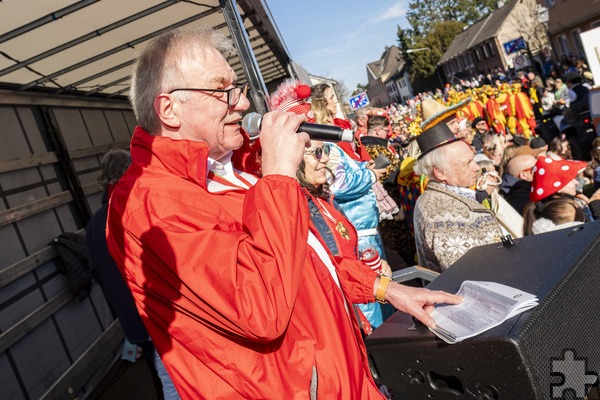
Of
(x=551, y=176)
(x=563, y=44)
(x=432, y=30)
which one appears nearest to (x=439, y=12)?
(x=432, y=30)

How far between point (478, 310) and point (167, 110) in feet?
3.59

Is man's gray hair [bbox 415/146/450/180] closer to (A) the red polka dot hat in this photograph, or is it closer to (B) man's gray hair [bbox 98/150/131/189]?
(A) the red polka dot hat

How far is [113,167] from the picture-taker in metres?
3.72

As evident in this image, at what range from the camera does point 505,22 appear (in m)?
52.6

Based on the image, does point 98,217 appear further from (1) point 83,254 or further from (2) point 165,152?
(2) point 165,152

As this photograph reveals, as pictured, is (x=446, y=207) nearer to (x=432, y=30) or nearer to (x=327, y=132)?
(x=327, y=132)

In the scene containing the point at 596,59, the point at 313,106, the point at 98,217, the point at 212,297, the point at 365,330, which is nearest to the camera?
the point at 212,297

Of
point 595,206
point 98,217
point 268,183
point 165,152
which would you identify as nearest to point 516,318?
point 268,183

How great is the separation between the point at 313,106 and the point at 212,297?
3762mm

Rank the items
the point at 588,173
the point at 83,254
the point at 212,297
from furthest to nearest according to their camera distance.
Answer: the point at 588,173 < the point at 83,254 < the point at 212,297

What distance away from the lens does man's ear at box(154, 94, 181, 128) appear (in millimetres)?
1666

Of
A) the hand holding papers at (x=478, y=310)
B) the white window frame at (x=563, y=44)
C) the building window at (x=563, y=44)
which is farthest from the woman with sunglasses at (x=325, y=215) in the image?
the building window at (x=563, y=44)

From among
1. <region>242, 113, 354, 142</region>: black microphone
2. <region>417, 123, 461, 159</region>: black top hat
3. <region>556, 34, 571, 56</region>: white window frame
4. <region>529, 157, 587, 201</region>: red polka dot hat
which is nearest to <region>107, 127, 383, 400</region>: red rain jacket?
<region>242, 113, 354, 142</region>: black microphone

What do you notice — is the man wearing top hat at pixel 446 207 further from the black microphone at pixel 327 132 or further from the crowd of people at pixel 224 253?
the black microphone at pixel 327 132
